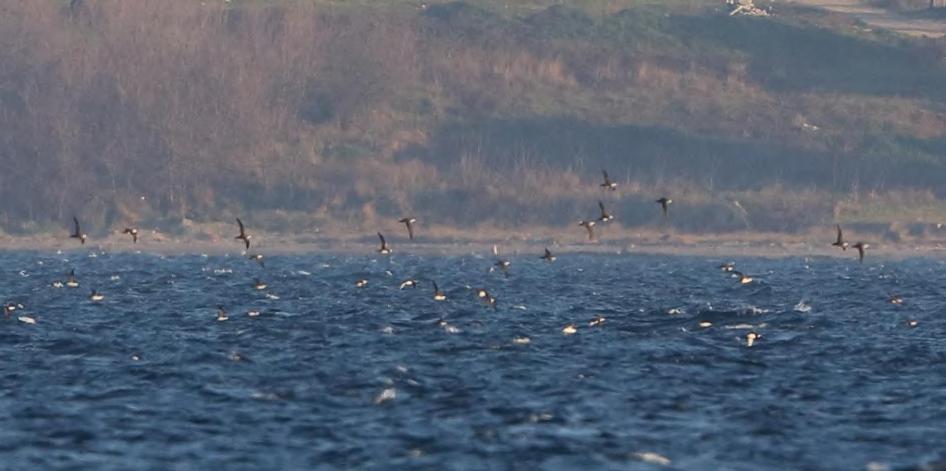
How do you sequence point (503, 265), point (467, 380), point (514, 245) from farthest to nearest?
point (514, 245), point (503, 265), point (467, 380)

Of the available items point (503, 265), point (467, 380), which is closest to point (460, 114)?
point (503, 265)

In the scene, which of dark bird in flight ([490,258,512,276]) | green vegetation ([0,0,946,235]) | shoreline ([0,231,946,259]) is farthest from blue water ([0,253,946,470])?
green vegetation ([0,0,946,235])

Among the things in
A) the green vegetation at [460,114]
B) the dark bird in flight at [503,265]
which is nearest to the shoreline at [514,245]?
the green vegetation at [460,114]

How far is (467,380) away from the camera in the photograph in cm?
4738

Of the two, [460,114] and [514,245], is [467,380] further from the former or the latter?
[460,114]

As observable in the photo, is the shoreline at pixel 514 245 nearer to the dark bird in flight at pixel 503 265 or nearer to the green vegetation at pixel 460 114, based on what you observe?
the green vegetation at pixel 460 114

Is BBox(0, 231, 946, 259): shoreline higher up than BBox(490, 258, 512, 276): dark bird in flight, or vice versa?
BBox(490, 258, 512, 276): dark bird in flight

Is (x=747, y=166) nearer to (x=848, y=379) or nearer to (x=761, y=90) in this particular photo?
(x=761, y=90)

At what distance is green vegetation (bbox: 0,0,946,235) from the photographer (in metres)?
113

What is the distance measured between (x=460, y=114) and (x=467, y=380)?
254ft

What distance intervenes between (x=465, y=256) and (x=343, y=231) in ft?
23.0

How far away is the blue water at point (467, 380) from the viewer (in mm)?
37906

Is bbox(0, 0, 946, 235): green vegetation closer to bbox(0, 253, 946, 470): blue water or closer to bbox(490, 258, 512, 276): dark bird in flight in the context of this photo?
bbox(490, 258, 512, 276): dark bird in flight

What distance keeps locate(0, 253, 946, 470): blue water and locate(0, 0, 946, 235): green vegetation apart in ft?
106
